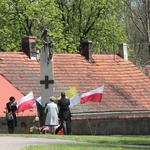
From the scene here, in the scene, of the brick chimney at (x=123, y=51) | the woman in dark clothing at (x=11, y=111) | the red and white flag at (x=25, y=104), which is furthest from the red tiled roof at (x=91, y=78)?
the woman in dark clothing at (x=11, y=111)

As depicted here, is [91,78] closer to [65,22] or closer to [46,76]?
[46,76]

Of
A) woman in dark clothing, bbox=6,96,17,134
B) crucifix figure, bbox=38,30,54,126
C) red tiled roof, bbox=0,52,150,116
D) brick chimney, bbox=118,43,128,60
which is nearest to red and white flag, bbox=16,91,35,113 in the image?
crucifix figure, bbox=38,30,54,126

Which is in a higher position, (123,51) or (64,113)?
(123,51)

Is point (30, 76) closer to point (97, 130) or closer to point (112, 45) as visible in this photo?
point (97, 130)

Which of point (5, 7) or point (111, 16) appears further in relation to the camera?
point (111, 16)

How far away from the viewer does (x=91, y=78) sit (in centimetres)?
4462

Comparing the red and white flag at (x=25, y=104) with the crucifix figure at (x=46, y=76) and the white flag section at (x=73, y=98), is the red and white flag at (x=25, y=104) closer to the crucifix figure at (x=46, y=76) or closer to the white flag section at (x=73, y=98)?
the crucifix figure at (x=46, y=76)

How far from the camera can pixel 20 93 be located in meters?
38.5

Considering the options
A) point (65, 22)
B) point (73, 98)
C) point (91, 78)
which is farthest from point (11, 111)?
point (65, 22)

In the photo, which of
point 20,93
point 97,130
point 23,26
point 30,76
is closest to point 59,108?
point 97,130

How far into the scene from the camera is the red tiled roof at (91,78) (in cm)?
4063

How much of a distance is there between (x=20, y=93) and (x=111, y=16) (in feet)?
79.9

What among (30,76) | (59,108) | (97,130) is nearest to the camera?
(59,108)

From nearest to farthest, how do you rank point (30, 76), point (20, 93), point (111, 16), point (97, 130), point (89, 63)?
point (97, 130)
point (20, 93)
point (30, 76)
point (89, 63)
point (111, 16)
